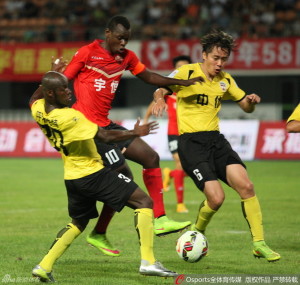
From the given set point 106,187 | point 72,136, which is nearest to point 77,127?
point 72,136

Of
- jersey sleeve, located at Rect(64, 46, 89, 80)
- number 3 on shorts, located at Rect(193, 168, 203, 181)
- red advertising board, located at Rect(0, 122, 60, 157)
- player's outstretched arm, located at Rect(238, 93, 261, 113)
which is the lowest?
red advertising board, located at Rect(0, 122, 60, 157)

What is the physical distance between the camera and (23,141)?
1003 inches

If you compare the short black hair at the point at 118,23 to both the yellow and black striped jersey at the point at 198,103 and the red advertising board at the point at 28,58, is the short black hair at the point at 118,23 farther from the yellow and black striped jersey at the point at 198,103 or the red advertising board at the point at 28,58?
the red advertising board at the point at 28,58

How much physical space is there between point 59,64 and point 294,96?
26.0 meters

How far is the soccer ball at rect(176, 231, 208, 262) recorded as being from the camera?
26.2 ft

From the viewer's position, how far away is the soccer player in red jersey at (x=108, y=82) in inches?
339

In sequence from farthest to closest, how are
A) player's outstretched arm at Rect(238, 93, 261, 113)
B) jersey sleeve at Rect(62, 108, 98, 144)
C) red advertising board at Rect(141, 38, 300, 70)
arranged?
red advertising board at Rect(141, 38, 300, 70)
player's outstretched arm at Rect(238, 93, 261, 113)
jersey sleeve at Rect(62, 108, 98, 144)

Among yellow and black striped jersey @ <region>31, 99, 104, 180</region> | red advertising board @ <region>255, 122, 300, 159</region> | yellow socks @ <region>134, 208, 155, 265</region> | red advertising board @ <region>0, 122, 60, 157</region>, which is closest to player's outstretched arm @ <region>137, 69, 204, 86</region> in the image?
yellow and black striped jersey @ <region>31, 99, 104, 180</region>

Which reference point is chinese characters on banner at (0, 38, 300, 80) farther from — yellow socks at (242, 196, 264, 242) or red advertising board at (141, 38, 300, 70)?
yellow socks at (242, 196, 264, 242)

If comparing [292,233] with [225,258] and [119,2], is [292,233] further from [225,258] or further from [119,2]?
[119,2]

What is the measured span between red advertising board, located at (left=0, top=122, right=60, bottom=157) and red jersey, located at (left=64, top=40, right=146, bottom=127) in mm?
16254

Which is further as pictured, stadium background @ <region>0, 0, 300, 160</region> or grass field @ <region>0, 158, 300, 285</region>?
stadium background @ <region>0, 0, 300, 160</region>

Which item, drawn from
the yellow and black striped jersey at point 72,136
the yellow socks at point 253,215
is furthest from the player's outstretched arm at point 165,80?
the yellow and black striped jersey at point 72,136

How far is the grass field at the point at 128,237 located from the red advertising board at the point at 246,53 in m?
12.5
